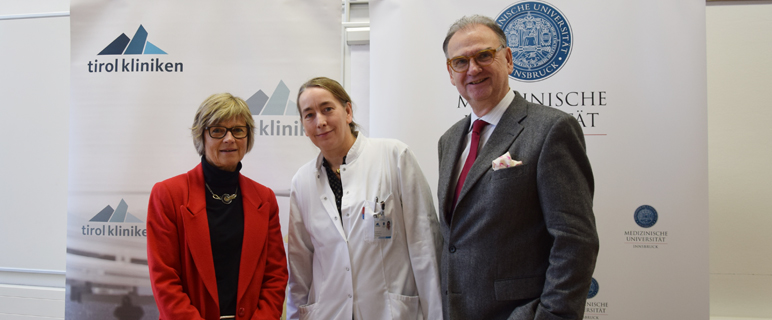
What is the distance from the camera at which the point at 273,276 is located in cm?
184

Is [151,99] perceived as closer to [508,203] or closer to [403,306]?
[403,306]

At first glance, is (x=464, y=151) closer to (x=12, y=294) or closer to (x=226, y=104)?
(x=226, y=104)

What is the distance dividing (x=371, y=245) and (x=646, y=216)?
1.69m

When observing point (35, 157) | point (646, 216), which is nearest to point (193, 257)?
point (646, 216)

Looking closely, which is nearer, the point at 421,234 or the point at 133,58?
the point at 421,234

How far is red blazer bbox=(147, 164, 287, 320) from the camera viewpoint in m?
1.62

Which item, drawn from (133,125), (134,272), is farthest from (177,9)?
(134,272)

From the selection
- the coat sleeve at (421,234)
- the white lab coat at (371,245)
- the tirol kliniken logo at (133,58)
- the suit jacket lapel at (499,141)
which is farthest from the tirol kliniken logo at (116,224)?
the suit jacket lapel at (499,141)

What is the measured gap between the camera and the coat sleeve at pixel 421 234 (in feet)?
5.59

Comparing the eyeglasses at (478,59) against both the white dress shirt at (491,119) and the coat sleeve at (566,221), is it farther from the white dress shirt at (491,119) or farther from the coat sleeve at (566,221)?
the coat sleeve at (566,221)

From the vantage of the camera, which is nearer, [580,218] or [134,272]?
[580,218]

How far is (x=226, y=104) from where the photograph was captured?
1.79m

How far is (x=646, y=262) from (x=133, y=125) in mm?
3403

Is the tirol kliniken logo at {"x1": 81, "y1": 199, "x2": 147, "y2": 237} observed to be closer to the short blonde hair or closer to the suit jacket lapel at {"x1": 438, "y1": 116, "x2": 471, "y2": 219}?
the short blonde hair
